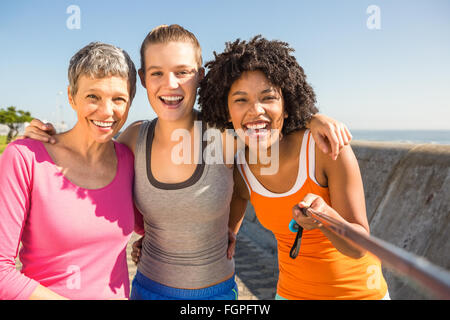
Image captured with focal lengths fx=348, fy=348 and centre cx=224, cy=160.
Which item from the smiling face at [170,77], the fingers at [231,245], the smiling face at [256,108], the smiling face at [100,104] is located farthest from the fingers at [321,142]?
the smiling face at [100,104]

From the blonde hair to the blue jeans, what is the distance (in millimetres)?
1340

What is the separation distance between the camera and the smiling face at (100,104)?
181 cm

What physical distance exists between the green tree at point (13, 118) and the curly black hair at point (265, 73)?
217 ft

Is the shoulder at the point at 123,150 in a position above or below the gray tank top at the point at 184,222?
above

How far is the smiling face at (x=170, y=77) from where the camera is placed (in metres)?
2.07

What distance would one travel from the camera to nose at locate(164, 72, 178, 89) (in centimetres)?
205

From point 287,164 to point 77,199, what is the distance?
45.5 inches

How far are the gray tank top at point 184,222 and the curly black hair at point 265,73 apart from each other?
44 centimetres

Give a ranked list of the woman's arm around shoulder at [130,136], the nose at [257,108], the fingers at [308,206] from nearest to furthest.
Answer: the fingers at [308,206] < the nose at [257,108] < the woman's arm around shoulder at [130,136]

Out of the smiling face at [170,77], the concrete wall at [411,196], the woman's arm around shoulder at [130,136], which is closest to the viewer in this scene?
the smiling face at [170,77]

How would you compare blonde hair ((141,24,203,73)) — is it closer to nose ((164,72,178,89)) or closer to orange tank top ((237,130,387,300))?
nose ((164,72,178,89))

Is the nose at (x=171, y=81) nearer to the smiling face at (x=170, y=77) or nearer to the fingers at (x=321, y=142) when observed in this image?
the smiling face at (x=170, y=77)

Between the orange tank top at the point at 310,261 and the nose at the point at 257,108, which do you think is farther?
the nose at the point at 257,108
